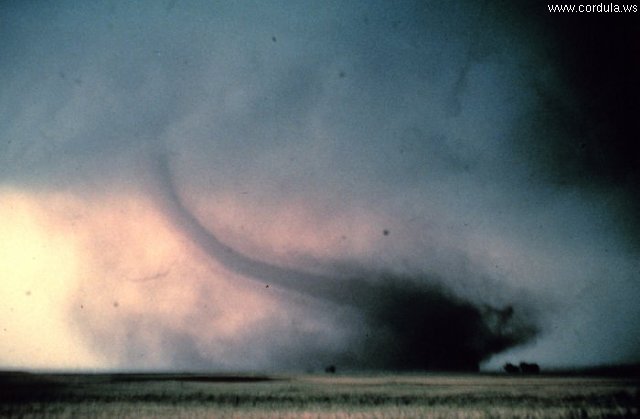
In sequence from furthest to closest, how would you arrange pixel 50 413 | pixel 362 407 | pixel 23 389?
1. pixel 23 389
2. pixel 362 407
3. pixel 50 413

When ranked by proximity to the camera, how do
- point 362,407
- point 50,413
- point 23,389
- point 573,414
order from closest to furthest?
point 50,413 → point 573,414 → point 362,407 → point 23,389

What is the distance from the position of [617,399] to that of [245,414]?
1903cm

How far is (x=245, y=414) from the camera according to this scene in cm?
1964

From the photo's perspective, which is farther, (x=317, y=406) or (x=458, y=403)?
(x=458, y=403)

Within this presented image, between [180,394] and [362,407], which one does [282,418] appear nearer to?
[362,407]

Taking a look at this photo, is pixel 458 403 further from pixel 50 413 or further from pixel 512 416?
pixel 50 413

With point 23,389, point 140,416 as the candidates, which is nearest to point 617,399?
point 140,416

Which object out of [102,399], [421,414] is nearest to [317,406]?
[421,414]

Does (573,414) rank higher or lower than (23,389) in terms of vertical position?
lower

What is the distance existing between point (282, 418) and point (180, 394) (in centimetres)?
885

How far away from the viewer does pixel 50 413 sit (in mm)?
18578

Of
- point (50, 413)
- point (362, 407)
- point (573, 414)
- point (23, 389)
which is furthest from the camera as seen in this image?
point (23, 389)

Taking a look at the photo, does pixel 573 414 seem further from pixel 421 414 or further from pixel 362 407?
pixel 362 407

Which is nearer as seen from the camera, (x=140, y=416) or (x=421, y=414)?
(x=140, y=416)
